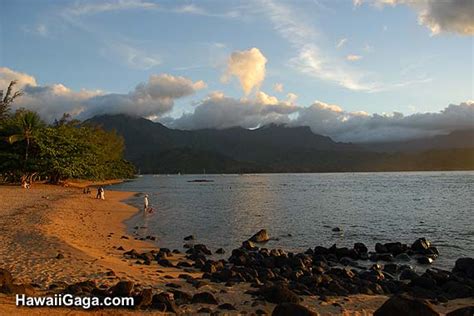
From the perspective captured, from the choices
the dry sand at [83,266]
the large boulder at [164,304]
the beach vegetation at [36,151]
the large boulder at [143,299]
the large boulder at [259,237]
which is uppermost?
the beach vegetation at [36,151]

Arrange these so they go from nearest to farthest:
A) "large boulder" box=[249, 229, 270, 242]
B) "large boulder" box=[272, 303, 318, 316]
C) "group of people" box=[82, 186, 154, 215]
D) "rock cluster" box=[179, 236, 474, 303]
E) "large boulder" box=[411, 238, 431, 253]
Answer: "large boulder" box=[272, 303, 318, 316]
"rock cluster" box=[179, 236, 474, 303]
"large boulder" box=[411, 238, 431, 253]
"large boulder" box=[249, 229, 270, 242]
"group of people" box=[82, 186, 154, 215]

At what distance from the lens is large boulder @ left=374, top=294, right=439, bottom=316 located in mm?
10375

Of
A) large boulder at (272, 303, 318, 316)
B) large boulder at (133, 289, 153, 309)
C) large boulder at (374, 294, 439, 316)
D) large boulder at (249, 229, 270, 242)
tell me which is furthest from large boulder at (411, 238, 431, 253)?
large boulder at (133, 289, 153, 309)

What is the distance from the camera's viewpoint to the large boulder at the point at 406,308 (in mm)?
10375

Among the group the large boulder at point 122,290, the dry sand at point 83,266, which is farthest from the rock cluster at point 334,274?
the large boulder at point 122,290

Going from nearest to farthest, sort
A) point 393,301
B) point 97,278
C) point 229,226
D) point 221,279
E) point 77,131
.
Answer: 1. point 393,301
2. point 97,278
3. point 221,279
4. point 229,226
5. point 77,131

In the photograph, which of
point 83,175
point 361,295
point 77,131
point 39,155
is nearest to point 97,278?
point 361,295

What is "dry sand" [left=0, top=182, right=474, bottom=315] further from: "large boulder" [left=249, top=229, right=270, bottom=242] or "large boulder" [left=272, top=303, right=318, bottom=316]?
"large boulder" [left=249, top=229, right=270, bottom=242]

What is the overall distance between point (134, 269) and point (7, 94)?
80.1m

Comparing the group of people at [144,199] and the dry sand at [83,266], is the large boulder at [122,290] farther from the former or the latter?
the group of people at [144,199]

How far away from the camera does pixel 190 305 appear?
11.9 m

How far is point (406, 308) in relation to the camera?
10422 millimetres

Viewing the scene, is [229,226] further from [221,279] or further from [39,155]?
[39,155]

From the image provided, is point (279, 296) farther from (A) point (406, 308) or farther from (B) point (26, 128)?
(B) point (26, 128)
